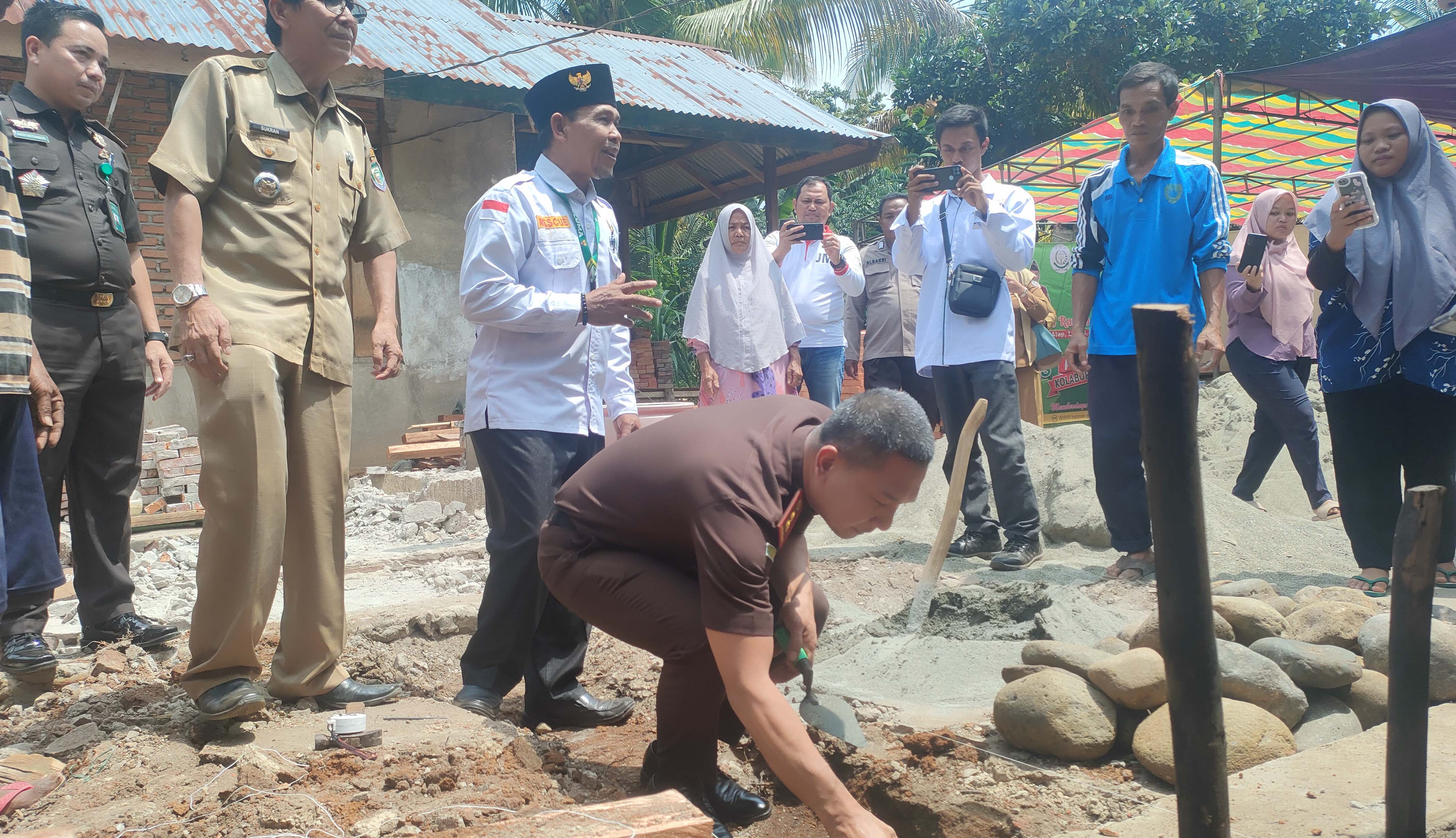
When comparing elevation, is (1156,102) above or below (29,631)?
above

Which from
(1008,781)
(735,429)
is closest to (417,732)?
(735,429)

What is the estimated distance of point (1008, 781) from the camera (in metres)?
2.69

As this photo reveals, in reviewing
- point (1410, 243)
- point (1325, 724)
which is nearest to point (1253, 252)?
point (1410, 243)

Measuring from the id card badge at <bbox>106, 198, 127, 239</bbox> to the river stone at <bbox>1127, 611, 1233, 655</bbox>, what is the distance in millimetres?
3544

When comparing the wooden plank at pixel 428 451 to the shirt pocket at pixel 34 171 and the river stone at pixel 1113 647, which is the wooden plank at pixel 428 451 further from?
the river stone at pixel 1113 647

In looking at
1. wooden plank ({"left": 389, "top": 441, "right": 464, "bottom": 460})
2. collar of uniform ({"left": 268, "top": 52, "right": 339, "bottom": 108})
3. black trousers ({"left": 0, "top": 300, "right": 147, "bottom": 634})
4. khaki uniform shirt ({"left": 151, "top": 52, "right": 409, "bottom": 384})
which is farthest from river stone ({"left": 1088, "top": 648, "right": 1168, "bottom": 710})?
wooden plank ({"left": 389, "top": 441, "right": 464, "bottom": 460})

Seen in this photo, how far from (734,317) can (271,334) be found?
3.08 meters

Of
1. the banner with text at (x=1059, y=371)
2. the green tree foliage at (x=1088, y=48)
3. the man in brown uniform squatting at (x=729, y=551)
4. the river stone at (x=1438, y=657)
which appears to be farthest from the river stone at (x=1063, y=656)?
the green tree foliage at (x=1088, y=48)

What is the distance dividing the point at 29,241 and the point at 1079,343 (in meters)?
3.95

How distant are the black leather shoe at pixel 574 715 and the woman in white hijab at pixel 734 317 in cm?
262

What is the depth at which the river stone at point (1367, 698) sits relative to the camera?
3037mm

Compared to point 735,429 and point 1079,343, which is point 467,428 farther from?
point 1079,343

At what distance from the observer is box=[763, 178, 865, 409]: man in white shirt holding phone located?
19.7 feet

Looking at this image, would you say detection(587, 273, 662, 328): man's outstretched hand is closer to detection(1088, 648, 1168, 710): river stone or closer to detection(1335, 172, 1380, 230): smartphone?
detection(1088, 648, 1168, 710): river stone
